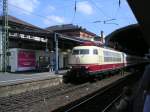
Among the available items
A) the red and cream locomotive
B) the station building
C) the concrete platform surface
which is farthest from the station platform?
the station building

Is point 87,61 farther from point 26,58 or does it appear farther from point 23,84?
point 26,58

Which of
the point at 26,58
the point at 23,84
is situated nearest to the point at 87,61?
the point at 23,84

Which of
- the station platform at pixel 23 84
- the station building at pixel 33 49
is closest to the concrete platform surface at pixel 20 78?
the station platform at pixel 23 84

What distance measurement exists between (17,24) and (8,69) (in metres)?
10.1

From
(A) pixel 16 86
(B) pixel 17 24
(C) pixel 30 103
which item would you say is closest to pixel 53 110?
(C) pixel 30 103

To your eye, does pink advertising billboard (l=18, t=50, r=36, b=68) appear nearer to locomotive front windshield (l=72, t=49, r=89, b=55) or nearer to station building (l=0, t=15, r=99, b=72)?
station building (l=0, t=15, r=99, b=72)

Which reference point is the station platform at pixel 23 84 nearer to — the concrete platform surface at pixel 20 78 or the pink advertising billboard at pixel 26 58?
the concrete platform surface at pixel 20 78

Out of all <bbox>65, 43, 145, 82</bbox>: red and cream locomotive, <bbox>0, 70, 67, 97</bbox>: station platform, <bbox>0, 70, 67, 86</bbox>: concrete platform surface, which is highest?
<bbox>65, 43, 145, 82</bbox>: red and cream locomotive

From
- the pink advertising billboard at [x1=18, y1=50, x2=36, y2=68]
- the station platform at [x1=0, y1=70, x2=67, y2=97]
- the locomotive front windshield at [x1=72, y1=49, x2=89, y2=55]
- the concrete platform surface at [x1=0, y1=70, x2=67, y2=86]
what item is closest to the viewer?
the station platform at [x1=0, y1=70, x2=67, y2=97]

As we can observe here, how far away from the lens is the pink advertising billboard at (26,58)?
38438 mm

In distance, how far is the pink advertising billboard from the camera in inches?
1513

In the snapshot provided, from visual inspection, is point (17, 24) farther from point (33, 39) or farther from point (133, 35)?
point (133, 35)

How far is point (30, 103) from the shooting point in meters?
15.1

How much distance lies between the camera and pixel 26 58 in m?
39.9
